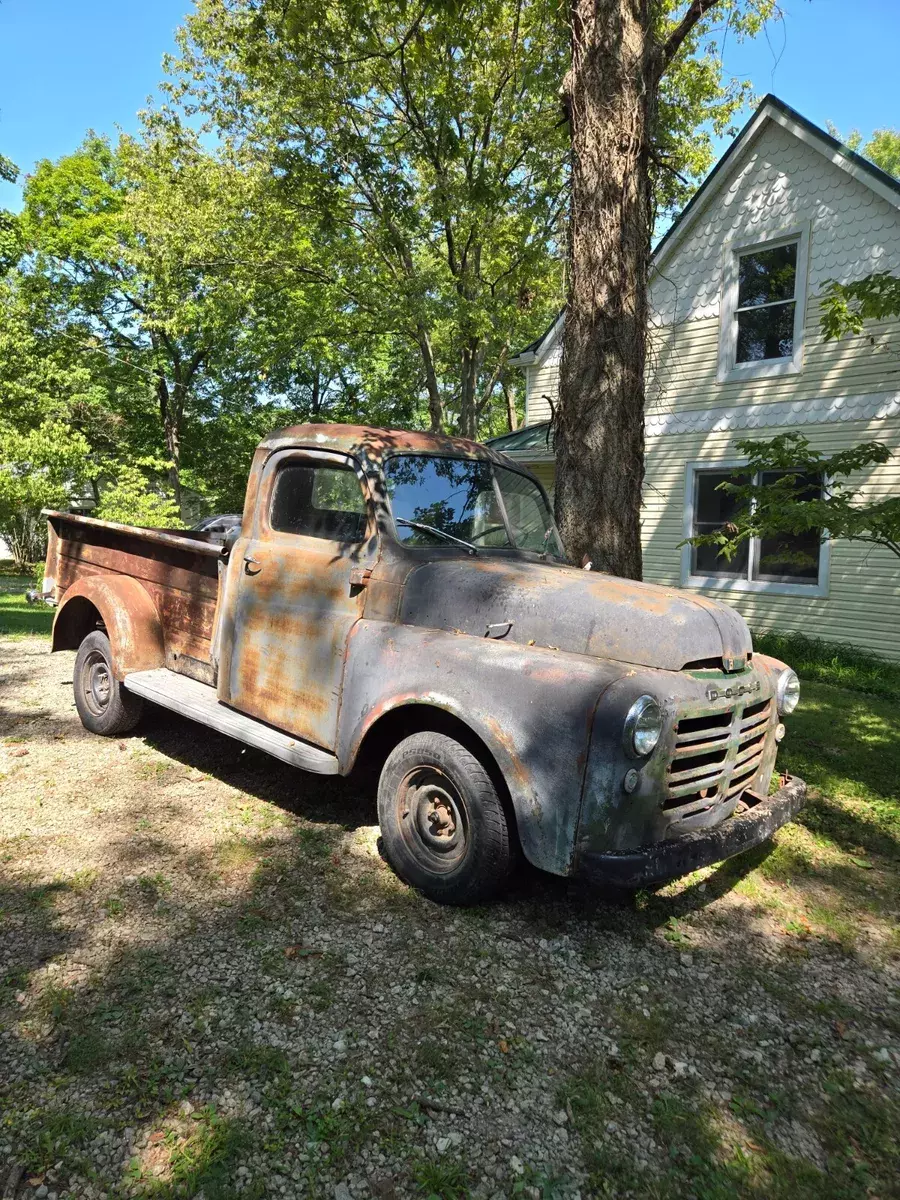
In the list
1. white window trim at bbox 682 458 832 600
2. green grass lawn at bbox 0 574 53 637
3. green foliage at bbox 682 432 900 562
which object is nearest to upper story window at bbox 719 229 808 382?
white window trim at bbox 682 458 832 600

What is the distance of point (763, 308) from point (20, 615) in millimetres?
12315

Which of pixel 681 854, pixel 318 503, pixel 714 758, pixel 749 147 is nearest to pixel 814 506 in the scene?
pixel 714 758

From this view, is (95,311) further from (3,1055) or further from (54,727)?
(3,1055)

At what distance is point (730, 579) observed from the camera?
36.7ft

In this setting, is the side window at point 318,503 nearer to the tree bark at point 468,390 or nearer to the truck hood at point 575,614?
the truck hood at point 575,614

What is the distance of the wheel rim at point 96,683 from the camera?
5469mm

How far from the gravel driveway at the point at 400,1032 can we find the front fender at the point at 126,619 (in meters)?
1.19

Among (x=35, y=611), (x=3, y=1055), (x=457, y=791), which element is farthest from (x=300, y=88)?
(x=3, y=1055)

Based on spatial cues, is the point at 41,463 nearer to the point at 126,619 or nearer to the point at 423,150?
the point at 423,150

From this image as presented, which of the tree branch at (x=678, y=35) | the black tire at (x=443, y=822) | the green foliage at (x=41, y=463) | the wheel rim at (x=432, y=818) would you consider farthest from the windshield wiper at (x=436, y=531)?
the green foliage at (x=41, y=463)

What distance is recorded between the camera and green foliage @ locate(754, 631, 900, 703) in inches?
339

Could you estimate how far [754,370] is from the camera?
10.9m

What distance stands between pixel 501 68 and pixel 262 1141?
49.1 feet

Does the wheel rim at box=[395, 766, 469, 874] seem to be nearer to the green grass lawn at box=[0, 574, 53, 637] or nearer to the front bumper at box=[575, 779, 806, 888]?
the front bumper at box=[575, 779, 806, 888]
